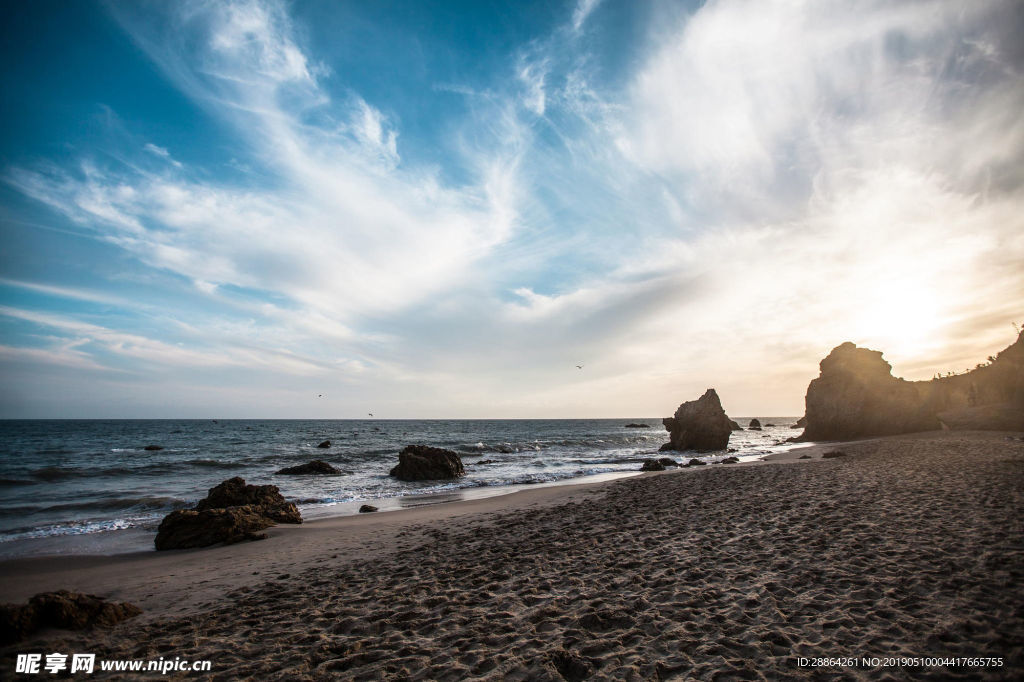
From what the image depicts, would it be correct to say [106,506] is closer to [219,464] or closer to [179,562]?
[179,562]

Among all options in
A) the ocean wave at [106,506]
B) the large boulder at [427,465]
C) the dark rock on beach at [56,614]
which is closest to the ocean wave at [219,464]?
the large boulder at [427,465]

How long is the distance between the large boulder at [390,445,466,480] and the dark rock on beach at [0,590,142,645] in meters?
20.8

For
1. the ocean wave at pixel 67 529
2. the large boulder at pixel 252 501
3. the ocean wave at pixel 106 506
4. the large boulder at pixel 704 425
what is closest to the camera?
the ocean wave at pixel 67 529

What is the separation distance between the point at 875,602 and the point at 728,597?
1.90 m

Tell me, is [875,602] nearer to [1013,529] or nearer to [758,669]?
[758,669]

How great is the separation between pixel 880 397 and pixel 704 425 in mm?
17668

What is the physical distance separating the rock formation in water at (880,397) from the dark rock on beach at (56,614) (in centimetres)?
5690

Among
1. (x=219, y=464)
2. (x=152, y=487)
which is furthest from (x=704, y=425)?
(x=152, y=487)

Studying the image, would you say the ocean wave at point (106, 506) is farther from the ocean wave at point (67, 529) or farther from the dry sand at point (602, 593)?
the dry sand at point (602, 593)

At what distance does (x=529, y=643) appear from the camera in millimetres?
5504

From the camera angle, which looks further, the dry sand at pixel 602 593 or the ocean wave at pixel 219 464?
the ocean wave at pixel 219 464

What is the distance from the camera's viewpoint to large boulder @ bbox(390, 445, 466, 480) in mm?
27547

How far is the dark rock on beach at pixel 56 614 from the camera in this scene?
620 cm

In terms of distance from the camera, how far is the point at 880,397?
144 ft
